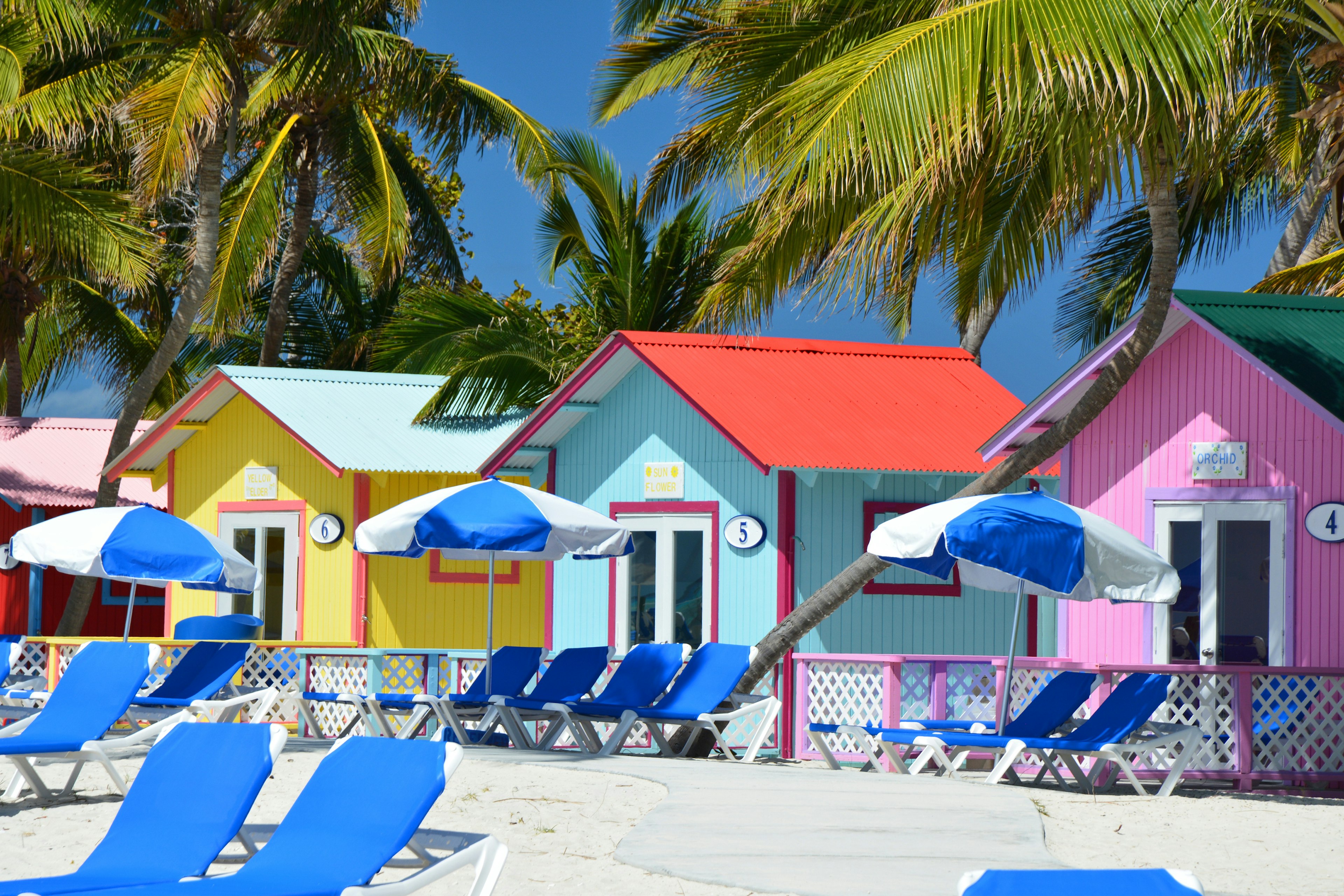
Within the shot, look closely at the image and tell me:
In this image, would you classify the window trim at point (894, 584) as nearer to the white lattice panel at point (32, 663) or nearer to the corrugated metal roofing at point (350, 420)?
the corrugated metal roofing at point (350, 420)

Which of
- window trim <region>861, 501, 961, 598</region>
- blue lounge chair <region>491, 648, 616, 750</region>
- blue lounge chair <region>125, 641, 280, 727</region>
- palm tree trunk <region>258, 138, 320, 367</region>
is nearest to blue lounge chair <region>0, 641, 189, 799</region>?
blue lounge chair <region>125, 641, 280, 727</region>

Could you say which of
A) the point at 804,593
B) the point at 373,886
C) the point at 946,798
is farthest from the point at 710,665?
the point at 373,886

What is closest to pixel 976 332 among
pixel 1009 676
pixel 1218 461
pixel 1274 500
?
pixel 1218 461

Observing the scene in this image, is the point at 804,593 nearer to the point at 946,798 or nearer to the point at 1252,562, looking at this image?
the point at 1252,562

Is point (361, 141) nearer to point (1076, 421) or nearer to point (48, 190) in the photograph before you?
point (48, 190)

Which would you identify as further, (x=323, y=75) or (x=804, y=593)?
(x=323, y=75)

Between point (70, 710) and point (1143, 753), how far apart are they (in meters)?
7.64

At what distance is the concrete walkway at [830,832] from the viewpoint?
6906mm

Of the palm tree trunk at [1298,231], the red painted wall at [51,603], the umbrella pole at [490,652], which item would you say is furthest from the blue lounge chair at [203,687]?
the palm tree trunk at [1298,231]

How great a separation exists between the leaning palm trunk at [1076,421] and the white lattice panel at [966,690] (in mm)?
1045

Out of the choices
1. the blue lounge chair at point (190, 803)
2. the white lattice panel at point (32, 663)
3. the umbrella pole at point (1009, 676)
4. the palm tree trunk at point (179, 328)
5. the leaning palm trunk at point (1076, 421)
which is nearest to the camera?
the blue lounge chair at point (190, 803)

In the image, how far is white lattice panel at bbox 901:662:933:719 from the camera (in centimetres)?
1353

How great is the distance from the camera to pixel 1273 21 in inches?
626

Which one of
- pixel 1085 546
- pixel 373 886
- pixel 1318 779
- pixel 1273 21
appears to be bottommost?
pixel 1318 779
